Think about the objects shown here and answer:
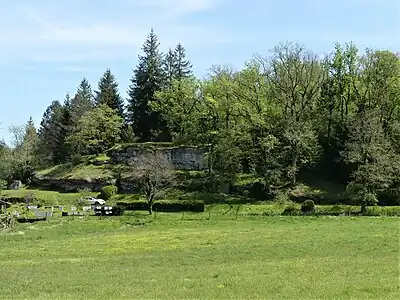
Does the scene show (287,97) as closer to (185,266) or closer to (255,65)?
(255,65)

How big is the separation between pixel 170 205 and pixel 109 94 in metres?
56.0

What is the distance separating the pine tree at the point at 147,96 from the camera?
337 feet

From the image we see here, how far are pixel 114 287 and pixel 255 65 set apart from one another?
206 feet

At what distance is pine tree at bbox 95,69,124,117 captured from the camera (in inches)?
4385

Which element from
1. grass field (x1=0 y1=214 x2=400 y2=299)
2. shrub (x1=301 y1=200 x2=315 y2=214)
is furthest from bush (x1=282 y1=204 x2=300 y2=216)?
grass field (x1=0 y1=214 x2=400 y2=299)

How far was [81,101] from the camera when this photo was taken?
116 meters

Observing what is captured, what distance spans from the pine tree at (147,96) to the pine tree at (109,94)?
600cm

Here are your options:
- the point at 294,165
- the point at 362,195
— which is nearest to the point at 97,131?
the point at 294,165

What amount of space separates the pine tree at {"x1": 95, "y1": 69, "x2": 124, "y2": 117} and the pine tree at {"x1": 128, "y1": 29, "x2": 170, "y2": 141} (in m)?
6.00

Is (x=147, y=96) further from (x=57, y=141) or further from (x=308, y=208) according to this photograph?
(x=308, y=208)

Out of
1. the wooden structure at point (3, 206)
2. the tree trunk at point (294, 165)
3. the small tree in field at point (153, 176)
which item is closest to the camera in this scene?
the small tree in field at point (153, 176)

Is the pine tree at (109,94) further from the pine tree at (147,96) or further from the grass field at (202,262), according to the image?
the grass field at (202,262)

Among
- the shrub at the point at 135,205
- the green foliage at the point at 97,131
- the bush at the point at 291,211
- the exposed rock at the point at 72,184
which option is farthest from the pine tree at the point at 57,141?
the bush at the point at 291,211

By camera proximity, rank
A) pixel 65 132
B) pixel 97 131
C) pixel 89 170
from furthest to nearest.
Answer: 1. pixel 65 132
2. pixel 97 131
3. pixel 89 170
